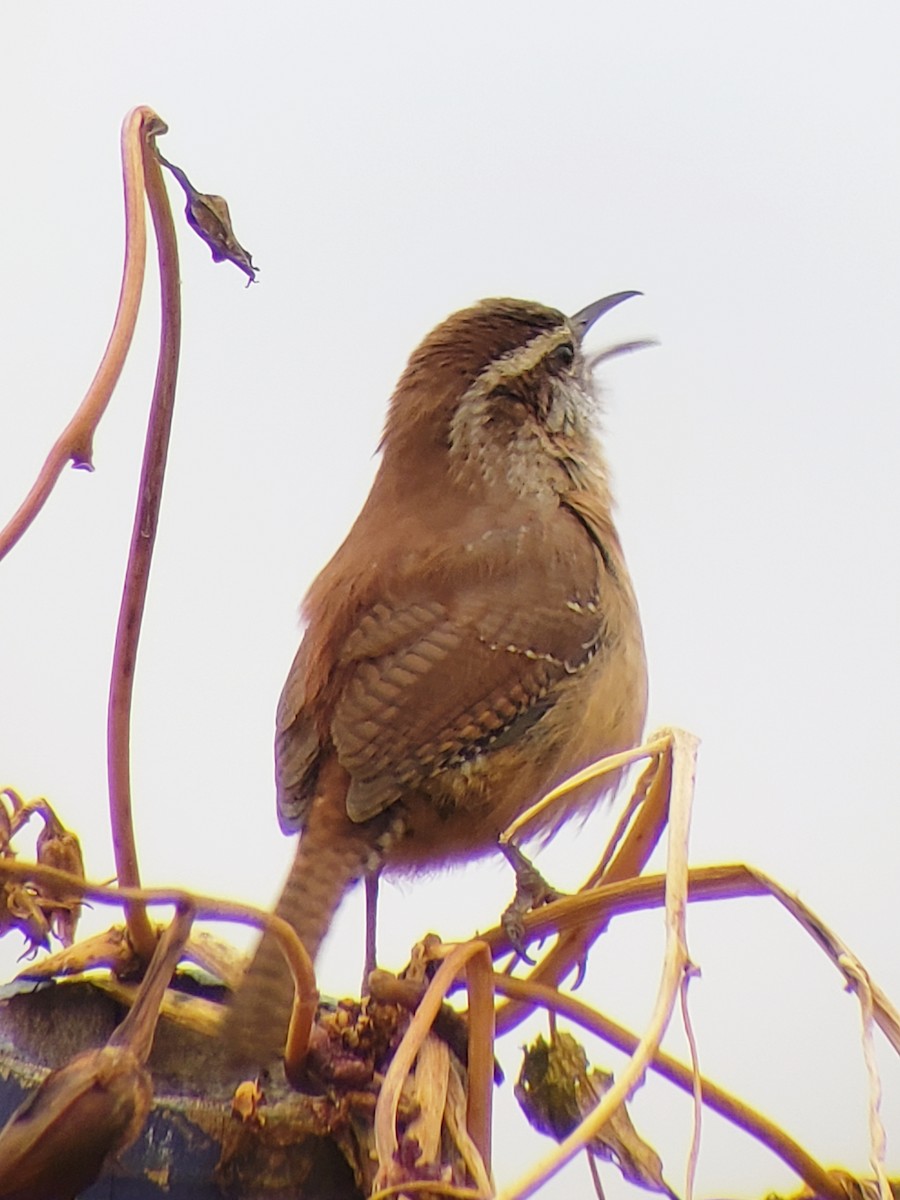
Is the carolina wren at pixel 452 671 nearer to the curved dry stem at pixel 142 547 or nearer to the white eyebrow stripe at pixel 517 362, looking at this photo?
the white eyebrow stripe at pixel 517 362

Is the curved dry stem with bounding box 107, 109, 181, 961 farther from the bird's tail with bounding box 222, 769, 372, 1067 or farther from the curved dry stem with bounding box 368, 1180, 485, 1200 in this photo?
the curved dry stem with bounding box 368, 1180, 485, 1200

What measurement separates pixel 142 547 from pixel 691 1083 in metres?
0.58

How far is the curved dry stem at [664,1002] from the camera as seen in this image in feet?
2.57

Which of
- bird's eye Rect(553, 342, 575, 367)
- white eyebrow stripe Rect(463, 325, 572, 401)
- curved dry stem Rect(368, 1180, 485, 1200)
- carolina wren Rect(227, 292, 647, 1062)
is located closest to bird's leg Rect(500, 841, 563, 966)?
carolina wren Rect(227, 292, 647, 1062)

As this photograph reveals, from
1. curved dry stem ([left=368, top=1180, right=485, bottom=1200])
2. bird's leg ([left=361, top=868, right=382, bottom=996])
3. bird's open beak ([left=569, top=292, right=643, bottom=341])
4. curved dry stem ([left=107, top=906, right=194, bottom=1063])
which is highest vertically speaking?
bird's open beak ([left=569, top=292, right=643, bottom=341])

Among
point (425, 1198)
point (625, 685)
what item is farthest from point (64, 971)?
point (625, 685)

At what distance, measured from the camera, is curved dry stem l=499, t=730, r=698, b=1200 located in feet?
2.57

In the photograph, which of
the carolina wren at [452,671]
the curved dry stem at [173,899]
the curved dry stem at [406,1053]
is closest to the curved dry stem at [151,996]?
the curved dry stem at [173,899]

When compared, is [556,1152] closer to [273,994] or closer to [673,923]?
[673,923]

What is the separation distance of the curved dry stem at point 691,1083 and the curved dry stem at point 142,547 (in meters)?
0.32

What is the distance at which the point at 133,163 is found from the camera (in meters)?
1.12

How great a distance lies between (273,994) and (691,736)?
0.40m

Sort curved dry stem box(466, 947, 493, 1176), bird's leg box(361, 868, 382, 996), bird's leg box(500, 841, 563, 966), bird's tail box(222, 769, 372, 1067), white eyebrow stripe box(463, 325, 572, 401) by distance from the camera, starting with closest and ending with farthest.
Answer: curved dry stem box(466, 947, 493, 1176) < bird's tail box(222, 769, 372, 1067) < bird's leg box(500, 841, 563, 966) < bird's leg box(361, 868, 382, 996) < white eyebrow stripe box(463, 325, 572, 401)

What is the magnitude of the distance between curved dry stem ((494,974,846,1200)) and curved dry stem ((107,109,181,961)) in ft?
1.06
